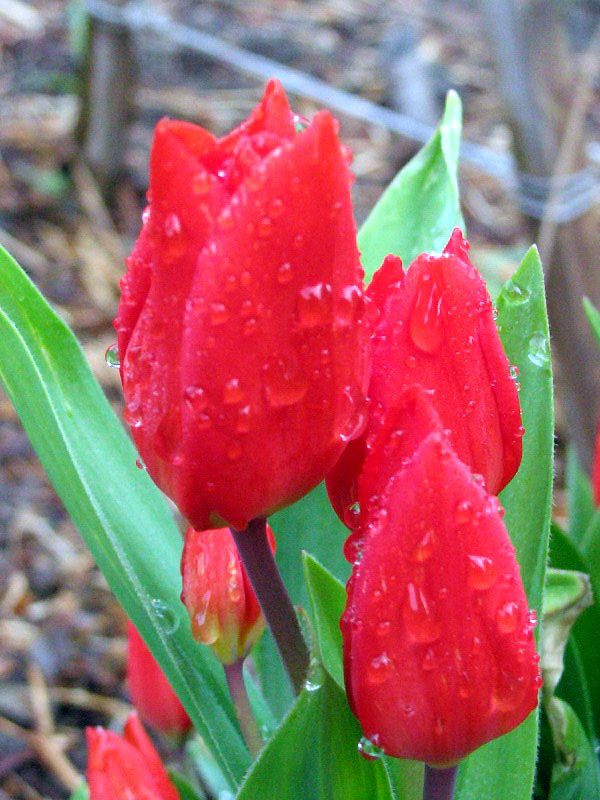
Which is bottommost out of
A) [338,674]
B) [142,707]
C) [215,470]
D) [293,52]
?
[142,707]

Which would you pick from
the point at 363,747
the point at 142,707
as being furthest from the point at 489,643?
the point at 142,707

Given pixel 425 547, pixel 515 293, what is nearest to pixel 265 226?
pixel 425 547

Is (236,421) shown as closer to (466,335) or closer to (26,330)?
(466,335)

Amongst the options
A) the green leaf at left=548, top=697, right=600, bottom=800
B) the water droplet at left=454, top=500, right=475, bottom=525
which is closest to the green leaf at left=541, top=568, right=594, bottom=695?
the green leaf at left=548, top=697, right=600, bottom=800

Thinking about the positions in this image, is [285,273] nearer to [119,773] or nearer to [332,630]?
[332,630]

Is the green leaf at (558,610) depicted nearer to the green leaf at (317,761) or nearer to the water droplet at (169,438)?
the green leaf at (317,761)
